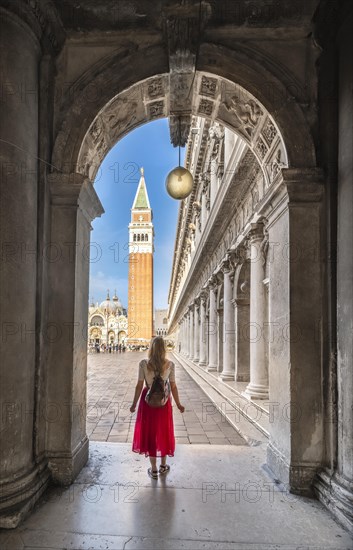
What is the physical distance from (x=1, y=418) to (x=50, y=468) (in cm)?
101

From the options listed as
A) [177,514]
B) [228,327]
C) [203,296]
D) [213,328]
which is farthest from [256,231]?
[203,296]

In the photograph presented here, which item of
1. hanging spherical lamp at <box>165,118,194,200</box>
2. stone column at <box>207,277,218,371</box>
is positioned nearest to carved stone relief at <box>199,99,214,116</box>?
hanging spherical lamp at <box>165,118,194,200</box>

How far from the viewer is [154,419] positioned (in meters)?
4.37

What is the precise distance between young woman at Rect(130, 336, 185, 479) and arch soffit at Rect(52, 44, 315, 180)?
237cm

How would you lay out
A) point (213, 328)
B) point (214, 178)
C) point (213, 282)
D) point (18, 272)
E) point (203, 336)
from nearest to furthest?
point (18, 272)
point (214, 178)
point (213, 282)
point (213, 328)
point (203, 336)

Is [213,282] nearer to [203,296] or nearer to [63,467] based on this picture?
[203,296]

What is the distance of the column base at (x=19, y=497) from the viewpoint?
323 centimetres

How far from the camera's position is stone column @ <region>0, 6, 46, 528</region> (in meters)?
3.52

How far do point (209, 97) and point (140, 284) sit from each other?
8544cm

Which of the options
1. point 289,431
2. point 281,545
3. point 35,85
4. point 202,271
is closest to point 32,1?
point 35,85

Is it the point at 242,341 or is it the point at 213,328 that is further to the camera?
the point at 213,328

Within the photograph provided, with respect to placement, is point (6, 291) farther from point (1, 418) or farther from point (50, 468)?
point (50, 468)

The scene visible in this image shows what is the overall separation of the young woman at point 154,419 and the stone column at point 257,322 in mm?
4866

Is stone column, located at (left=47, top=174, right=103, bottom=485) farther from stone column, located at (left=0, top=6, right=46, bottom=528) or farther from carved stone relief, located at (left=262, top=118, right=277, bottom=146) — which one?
carved stone relief, located at (left=262, top=118, right=277, bottom=146)
